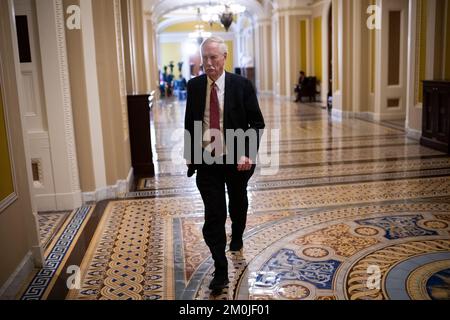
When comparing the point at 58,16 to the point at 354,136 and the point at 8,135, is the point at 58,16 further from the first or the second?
the point at 354,136

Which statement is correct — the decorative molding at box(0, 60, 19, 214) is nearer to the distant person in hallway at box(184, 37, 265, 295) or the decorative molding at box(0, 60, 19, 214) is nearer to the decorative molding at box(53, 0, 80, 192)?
the distant person in hallway at box(184, 37, 265, 295)

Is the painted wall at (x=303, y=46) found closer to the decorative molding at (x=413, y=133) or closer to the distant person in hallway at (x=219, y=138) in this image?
the decorative molding at (x=413, y=133)

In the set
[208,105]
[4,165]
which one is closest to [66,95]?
[4,165]

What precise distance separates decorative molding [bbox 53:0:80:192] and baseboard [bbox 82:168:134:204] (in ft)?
0.60

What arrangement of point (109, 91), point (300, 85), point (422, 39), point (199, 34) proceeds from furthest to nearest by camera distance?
point (199, 34) < point (300, 85) < point (422, 39) < point (109, 91)

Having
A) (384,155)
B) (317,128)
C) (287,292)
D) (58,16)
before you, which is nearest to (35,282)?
(287,292)

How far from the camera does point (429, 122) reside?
800 centimetres

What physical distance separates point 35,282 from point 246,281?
1.46 metres

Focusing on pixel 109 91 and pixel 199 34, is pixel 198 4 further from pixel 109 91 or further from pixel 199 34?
pixel 109 91

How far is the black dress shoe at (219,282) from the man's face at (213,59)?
1.30m

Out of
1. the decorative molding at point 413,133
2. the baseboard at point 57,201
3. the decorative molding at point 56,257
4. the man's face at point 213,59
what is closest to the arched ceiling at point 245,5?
the decorative molding at point 413,133

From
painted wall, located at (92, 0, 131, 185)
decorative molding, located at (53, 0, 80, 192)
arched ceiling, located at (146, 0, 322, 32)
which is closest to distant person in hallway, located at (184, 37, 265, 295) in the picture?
decorative molding, located at (53, 0, 80, 192)

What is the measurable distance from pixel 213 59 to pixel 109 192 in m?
3.07

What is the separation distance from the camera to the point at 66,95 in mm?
5105
